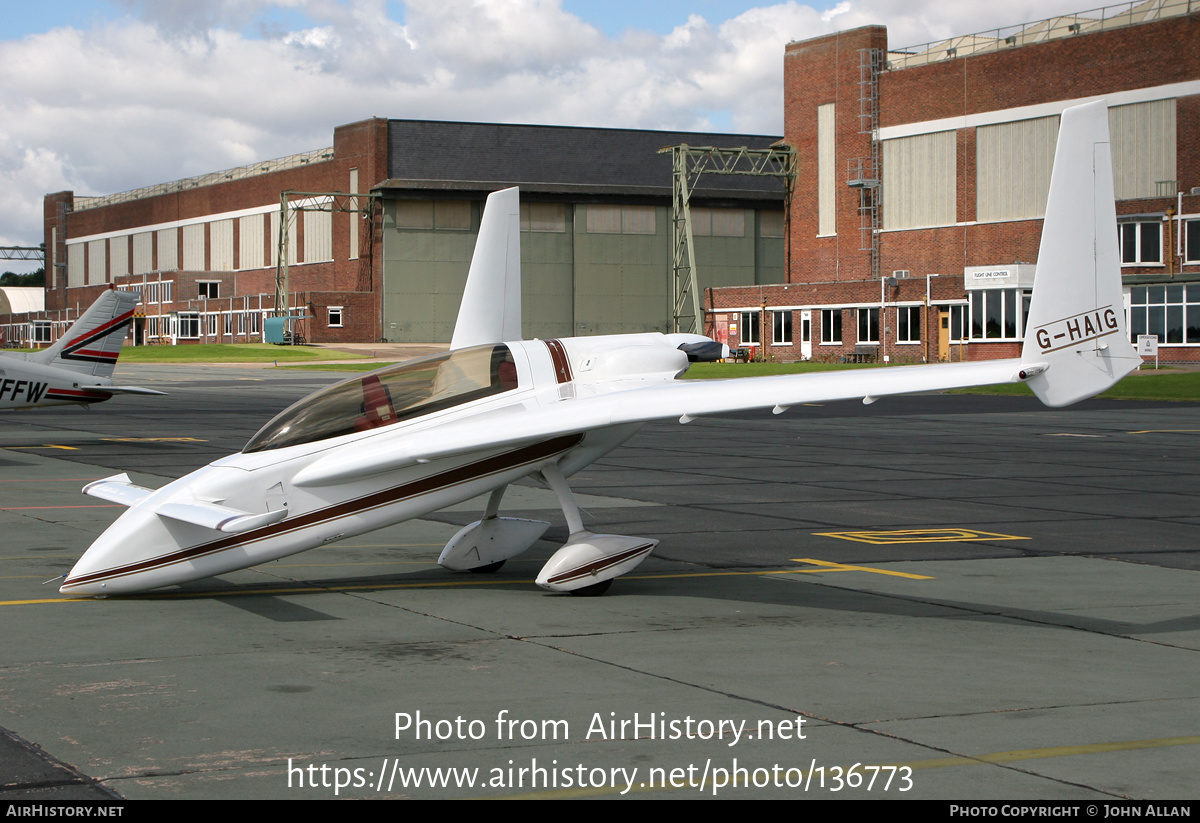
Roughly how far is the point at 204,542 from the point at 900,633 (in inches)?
206

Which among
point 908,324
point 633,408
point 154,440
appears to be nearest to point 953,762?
point 633,408

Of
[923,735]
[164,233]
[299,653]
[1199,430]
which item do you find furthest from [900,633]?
[164,233]

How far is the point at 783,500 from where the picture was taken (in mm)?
18016

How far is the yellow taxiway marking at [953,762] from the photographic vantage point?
581 cm

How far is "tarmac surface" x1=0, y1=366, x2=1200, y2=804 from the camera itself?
241 inches

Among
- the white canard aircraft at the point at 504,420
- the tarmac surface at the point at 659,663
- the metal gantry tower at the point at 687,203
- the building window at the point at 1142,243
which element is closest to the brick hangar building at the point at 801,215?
the building window at the point at 1142,243

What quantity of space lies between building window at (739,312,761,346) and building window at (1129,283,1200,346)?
26.7 metres

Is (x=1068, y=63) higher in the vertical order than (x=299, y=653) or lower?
higher

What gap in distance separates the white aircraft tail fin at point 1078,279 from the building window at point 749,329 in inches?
3191

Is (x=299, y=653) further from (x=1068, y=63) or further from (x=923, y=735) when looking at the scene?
(x=1068, y=63)

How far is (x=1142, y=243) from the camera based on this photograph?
7175 centimetres

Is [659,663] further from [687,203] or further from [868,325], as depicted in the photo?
[687,203]

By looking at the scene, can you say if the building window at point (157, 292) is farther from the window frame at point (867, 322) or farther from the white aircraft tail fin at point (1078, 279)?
the white aircraft tail fin at point (1078, 279)

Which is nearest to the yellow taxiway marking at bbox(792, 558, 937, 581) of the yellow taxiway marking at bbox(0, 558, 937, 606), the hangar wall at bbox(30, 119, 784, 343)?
the yellow taxiway marking at bbox(0, 558, 937, 606)
